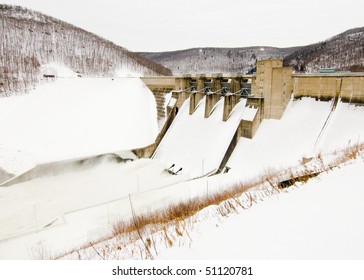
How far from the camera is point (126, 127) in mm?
32188

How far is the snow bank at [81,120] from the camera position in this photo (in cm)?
2779

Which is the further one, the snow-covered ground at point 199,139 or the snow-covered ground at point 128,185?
the snow-covered ground at point 199,139

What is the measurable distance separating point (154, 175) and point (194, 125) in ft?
24.0

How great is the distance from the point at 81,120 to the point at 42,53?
3250cm

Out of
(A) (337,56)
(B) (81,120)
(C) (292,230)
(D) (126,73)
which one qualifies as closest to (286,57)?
(A) (337,56)

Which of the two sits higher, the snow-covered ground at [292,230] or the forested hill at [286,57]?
the forested hill at [286,57]

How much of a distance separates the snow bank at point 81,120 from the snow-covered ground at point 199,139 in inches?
141

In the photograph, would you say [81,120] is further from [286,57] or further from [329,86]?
[286,57]

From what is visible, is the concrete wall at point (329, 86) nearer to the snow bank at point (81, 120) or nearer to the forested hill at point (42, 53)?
the snow bank at point (81, 120)

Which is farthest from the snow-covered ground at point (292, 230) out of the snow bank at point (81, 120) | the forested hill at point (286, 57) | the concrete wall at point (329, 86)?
the forested hill at point (286, 57)

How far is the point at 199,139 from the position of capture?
25.0 meters

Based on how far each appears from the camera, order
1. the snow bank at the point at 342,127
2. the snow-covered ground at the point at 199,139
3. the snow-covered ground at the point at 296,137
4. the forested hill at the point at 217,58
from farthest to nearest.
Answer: the forested hill at the point at 217,58, the snow-covered ground at the point at 199,139, the snow-covered ground at the point at 296,137, the snow bank at the point at 342,127

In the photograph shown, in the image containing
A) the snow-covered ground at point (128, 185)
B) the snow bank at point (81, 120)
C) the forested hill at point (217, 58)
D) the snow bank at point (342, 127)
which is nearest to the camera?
the snow-covered ground at point (128, 185)

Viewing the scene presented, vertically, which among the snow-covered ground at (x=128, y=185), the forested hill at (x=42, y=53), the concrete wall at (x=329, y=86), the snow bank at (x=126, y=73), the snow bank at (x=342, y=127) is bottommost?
the snow-covered ground at (x=128, y=185)
